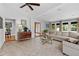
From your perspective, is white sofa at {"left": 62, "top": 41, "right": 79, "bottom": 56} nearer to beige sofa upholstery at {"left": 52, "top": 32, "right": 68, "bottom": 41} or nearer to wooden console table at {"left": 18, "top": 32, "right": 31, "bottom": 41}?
beige sofa upholstery at {"left": 52, "top": 32, "right": 68, "bottom": 41}

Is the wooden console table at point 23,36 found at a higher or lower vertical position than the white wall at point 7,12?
lower

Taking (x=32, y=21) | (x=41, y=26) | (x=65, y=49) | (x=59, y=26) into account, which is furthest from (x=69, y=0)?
(x=59, y=26)

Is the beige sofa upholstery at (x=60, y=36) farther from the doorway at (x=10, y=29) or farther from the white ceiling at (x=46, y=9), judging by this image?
the doorway at (x=10, y=29)

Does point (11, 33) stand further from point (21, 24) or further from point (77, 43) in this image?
point (77, 43)

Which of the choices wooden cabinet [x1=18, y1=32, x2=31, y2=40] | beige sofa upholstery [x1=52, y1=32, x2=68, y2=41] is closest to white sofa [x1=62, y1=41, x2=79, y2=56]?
beige sofa upholstery [x1=52, y1=32, x2=68, y2=41]

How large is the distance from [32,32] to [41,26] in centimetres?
217

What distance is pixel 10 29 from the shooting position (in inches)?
321

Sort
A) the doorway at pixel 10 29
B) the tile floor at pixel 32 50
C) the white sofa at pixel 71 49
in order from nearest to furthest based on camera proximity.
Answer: the white sofa at pixel 71 49 < the tile floor at pixel 32 50 < the doorway at pixel 10 29

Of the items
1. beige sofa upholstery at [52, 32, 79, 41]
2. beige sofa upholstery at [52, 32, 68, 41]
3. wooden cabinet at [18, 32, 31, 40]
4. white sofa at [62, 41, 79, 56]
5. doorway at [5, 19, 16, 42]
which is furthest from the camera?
wooden cabinet at [18, 32, 31, 40]

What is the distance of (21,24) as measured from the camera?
8.44 m

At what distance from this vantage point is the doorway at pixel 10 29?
25.8ft

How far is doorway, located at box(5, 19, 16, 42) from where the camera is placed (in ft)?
25.8

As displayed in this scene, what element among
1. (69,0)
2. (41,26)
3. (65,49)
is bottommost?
(65,49)

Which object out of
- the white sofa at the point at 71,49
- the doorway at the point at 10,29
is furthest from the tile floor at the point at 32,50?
the doorway at the point at 10,29
